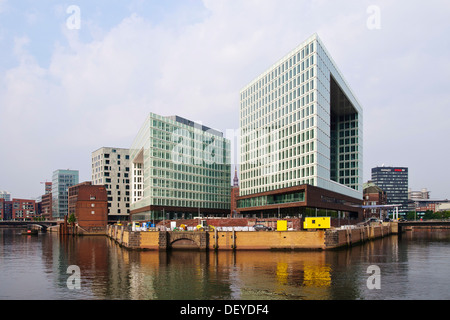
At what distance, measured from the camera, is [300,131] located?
13300 cm

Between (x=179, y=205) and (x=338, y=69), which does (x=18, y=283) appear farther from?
(x=338, y=69)

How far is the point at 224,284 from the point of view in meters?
55.5

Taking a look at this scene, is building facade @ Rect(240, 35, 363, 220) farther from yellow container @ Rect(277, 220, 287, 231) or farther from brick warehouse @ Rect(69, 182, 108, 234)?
brick warehouse @ Rect(69, 182, 108, 234)

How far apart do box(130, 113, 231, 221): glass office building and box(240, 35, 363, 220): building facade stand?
20.1 m

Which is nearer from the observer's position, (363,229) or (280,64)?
(363,229)

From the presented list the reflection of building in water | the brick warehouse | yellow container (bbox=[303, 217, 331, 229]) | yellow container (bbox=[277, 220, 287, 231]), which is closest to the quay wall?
yellow container (bbox=[303, 217, 331, 229])

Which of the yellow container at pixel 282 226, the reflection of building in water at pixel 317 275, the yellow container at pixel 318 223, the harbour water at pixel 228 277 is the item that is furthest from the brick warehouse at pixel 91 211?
the reflection of building in water at pixel 317 275

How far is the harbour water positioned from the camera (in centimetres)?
4991

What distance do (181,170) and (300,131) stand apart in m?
55.2

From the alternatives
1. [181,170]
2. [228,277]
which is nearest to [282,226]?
[228,277]

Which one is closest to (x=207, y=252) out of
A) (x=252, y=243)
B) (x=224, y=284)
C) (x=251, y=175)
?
(x=252, y=243)

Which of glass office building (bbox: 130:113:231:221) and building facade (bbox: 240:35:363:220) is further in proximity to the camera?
glass office building (bbox: 130:113:231:221)
